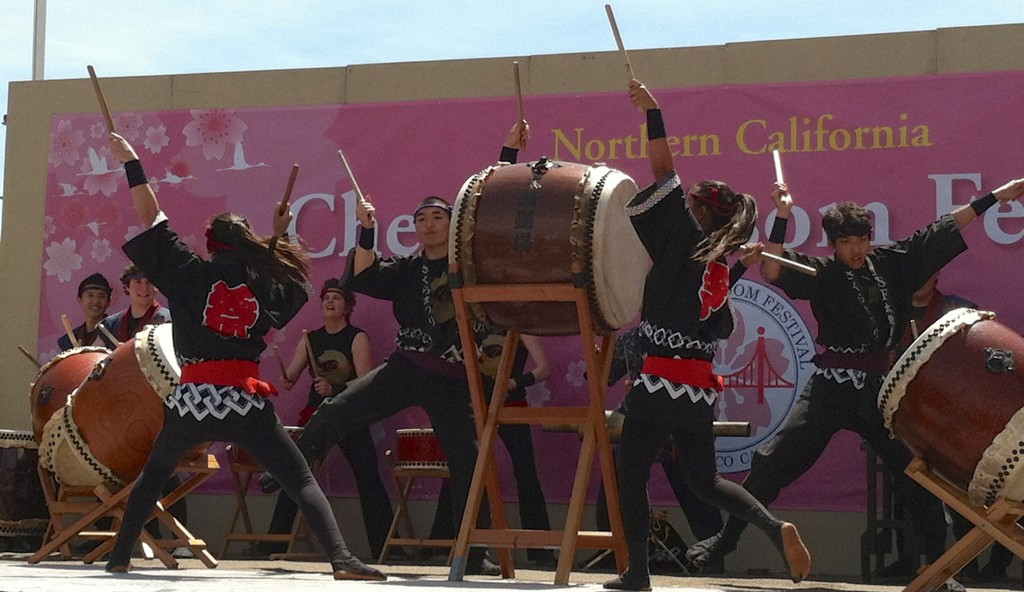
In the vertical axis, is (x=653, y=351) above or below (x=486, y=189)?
below

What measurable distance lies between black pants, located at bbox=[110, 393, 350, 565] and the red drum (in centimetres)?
146

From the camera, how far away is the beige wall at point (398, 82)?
24.3 ft

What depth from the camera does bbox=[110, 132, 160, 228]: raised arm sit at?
5.47m

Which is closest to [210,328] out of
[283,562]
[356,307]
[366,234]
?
[366,234]

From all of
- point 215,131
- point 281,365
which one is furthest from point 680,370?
point 215,131

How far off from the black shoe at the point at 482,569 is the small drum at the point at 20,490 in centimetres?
264

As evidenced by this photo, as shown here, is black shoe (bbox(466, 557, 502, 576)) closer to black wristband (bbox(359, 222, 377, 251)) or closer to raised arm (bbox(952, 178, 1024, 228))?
black wristband (bbox(359, 222, 377, 251))

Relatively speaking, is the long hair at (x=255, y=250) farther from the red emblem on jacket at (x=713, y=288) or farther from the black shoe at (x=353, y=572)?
the red emblem on jacket at (x=713, y=288)

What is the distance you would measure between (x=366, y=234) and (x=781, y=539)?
2.06m

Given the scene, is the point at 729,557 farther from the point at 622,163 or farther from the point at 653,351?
the point at 653,351

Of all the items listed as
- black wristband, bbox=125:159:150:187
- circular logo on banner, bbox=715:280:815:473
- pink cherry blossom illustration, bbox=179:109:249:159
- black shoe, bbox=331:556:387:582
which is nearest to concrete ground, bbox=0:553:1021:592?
black shoe, bbox=331:556:387:582

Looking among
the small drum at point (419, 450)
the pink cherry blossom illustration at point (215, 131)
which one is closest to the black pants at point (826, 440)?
the small drum at point (419, 450)

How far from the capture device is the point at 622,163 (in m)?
7.78

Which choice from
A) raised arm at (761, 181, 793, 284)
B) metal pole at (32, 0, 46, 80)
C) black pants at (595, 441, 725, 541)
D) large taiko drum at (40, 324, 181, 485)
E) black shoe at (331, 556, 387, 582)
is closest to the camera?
black shoe at (331, 556, 387, 582)
